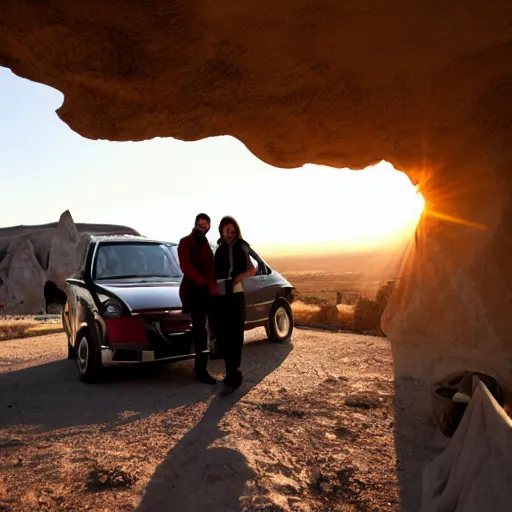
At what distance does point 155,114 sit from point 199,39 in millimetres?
1038

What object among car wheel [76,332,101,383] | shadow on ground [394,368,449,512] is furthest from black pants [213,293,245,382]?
shadow on ground [394,368,449,512]

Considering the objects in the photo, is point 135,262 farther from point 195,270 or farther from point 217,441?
point 217,441

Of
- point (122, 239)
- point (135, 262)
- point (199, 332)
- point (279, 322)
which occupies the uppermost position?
point (122, 239)

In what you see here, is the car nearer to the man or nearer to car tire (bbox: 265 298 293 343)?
the man

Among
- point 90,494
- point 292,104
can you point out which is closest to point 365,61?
point 292,104

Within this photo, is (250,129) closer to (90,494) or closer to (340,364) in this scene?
(340,364)

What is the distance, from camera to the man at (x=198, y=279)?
16.3 ft

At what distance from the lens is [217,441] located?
3484mm

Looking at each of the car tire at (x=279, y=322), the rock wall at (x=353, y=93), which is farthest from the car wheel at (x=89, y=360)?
the car tire at (x=279, y=322)

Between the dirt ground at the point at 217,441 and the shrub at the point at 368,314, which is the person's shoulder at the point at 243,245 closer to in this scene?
the dirt ground at the point at 217,441

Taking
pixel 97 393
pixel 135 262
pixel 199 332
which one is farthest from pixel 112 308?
pixel 135 262

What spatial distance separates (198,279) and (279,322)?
130 inches

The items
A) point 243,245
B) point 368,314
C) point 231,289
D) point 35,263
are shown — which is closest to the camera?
point 231,289

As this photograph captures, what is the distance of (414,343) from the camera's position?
5059 mm
